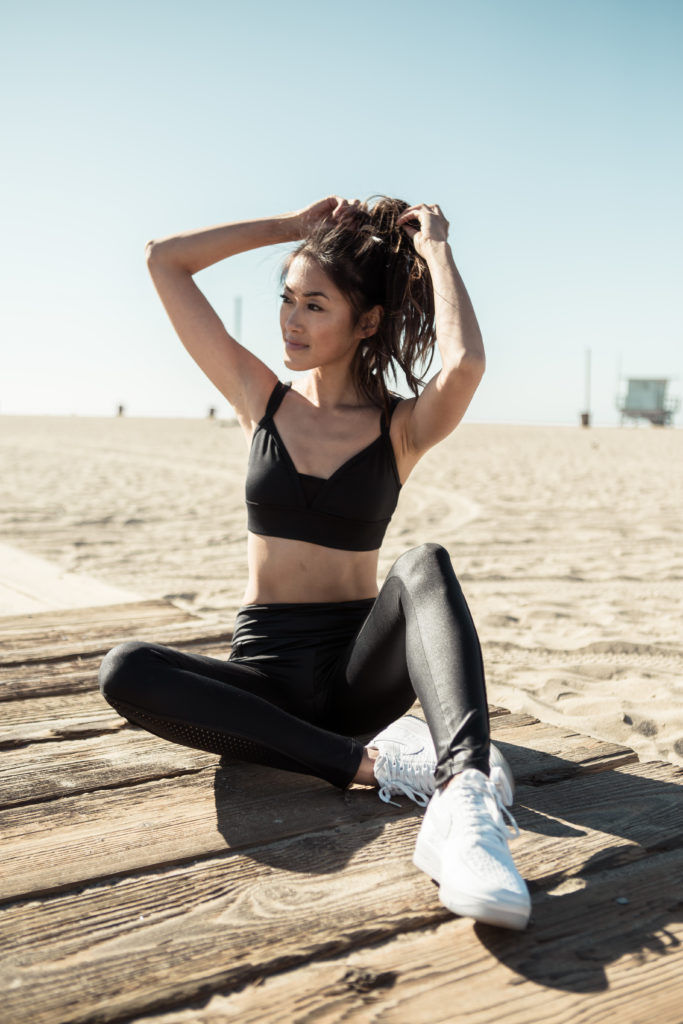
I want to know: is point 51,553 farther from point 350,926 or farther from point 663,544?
point 350,926

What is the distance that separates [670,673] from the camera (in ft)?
11.6

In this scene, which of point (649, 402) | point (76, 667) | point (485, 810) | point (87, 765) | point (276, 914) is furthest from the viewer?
point (649, 402)

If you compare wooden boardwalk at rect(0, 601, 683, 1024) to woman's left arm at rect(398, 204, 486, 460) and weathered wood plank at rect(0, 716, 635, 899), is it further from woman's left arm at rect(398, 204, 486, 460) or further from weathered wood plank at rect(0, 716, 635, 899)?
woman's left arm at rect(398, 204, 486, 460)

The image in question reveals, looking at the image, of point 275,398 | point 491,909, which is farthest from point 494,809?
point 275,398

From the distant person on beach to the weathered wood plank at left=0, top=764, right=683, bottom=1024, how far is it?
100 millimetres

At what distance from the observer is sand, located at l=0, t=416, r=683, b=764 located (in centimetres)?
344

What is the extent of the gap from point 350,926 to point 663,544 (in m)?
5.73

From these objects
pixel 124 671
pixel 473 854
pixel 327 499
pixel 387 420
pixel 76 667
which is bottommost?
pixel 76 667

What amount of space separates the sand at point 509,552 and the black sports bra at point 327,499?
43.0 inches

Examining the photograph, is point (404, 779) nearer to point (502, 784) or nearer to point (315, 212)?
point (502, 784)

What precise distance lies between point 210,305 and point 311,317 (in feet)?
1.32

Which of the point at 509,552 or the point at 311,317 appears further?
the point at 509,552

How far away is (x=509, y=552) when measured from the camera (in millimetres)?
6570

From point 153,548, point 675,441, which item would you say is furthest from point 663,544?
point 675,441
